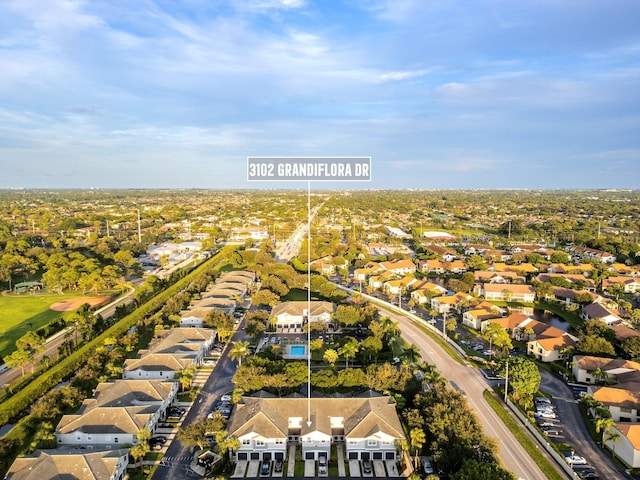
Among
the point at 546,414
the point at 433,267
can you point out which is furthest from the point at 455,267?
the point at 546,414

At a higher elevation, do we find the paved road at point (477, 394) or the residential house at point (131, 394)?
the residential house at point (131, 394)

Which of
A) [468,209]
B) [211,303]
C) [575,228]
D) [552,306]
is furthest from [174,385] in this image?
[468,209]

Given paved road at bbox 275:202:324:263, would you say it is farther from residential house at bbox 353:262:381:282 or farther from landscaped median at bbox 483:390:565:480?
landscaped median at bbox 483:390:565:480

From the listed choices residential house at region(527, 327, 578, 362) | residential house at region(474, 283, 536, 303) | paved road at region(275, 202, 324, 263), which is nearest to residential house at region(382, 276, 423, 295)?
residential house at region(474, 283, 536, 303)

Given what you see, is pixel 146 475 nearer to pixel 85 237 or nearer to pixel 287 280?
pixel 287 280

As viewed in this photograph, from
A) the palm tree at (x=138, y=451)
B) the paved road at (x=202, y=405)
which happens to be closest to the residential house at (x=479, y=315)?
the paved road at (x=202, y=405)
